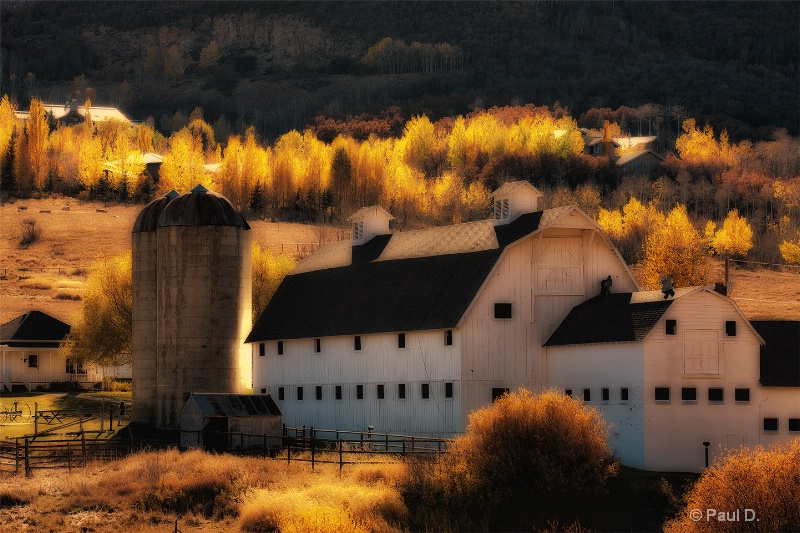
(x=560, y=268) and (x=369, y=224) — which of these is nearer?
(x=560, y=268)

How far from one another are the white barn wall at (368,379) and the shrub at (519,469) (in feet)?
27.4

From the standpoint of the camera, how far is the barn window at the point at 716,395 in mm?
50906

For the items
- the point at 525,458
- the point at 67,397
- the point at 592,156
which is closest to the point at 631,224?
the point at 592,156

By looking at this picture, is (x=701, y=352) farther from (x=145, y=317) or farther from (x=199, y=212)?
(x=145, y=317)

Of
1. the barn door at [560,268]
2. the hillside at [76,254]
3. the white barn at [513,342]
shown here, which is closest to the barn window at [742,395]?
the white barn at [513,342]

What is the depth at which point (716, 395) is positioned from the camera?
2007 inches

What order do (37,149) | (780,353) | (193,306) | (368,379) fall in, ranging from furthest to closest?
(37,149) → (193,306) → (368,379) → (780,353)

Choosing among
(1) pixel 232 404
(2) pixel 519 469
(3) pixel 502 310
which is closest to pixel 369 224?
(3) pixel 502 310

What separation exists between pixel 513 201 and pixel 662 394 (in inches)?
465

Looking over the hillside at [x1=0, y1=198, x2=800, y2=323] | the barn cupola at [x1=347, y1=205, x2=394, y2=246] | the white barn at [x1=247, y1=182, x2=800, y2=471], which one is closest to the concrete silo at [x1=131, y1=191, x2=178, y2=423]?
the white barn at [x1=247, y1=182, x2=800, y2=471]

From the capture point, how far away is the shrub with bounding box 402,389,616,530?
42.7m

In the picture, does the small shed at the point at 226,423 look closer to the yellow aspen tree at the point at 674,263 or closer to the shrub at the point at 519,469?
the shrub at the point at 519,469

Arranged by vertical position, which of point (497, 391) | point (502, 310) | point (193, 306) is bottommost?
point (497, 391)

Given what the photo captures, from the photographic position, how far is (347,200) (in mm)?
151500
